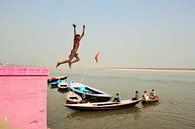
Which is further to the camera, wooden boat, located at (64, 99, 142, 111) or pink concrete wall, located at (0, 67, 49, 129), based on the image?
wooden boat, located at (64, 99, 142, 111)

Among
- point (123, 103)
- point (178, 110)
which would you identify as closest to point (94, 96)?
point (123, 103)

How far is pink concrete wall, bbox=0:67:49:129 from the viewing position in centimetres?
846

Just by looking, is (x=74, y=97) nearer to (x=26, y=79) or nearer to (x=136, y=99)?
(x=136, y=99)

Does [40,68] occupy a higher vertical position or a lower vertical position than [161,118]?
higher

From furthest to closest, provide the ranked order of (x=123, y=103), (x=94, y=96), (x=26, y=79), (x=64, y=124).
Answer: (x=94, y=96)
(x=123, y=103)
(x=64, y=124)
(x=26, y=79)

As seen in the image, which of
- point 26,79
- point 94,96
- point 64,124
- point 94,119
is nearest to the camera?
point 26,79

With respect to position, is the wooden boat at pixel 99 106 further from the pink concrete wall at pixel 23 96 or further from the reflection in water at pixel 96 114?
the pink concrete wall at pixel 23 96

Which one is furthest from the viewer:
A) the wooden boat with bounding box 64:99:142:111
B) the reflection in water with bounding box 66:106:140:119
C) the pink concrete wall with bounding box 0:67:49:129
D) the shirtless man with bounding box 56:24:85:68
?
the wooden boat with bounding box 64:99:142:111

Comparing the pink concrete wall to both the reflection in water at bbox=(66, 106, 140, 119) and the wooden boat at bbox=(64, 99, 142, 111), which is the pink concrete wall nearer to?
the reflection in water at bbox=(66, 106, 140, 119)

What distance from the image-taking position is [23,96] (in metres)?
8.98

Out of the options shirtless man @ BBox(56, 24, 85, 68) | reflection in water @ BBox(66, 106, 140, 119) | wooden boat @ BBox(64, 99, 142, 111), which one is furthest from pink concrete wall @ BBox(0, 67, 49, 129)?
wooden boat @ BBox(64, 99, 142, 111)

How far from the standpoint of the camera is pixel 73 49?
9828 mm

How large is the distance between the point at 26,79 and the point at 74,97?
49.6 ft

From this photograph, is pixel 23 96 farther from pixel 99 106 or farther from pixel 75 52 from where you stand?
pixel 99 106
